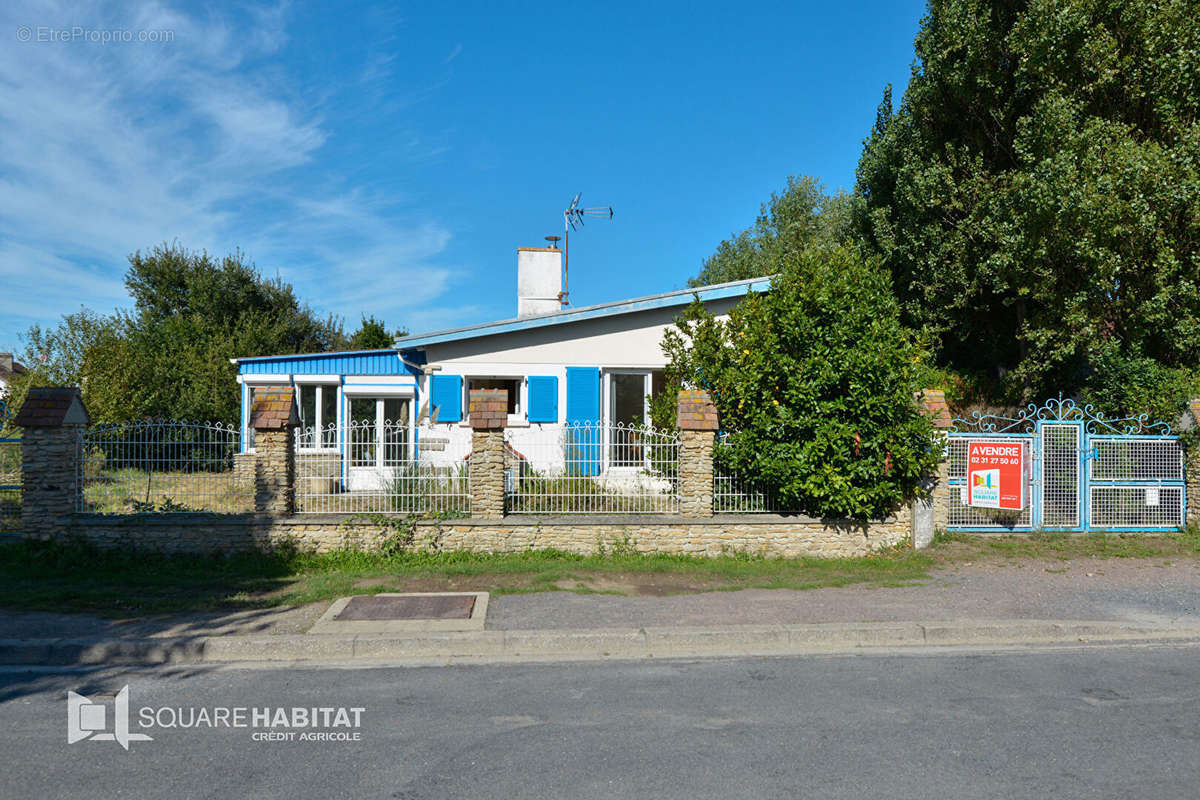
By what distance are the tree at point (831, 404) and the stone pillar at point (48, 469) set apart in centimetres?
851

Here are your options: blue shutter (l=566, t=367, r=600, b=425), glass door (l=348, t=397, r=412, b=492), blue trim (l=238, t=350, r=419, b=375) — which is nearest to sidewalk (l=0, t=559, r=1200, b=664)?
glass door (l=348, t=397, r=412, b=492)

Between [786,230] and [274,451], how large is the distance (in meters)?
30.6

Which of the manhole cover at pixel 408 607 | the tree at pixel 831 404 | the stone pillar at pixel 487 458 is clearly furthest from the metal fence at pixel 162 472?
the tree at pixel 831 404

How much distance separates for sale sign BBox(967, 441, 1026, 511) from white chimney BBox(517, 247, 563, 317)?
9902mm

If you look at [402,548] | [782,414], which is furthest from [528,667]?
[782,414]

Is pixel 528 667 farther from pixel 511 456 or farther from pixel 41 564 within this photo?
pixel 41 564

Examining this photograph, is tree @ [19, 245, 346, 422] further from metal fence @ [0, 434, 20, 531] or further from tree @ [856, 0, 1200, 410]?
tree @ [856, 0, 1200, 410]

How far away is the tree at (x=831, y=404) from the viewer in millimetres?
9656

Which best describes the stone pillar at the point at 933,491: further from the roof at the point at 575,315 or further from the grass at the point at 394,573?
the roof at the point at 575,315

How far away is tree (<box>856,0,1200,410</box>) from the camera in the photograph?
14203 millimetres

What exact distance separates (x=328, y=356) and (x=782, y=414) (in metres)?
10.1

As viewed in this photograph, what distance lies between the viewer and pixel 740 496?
10227mm

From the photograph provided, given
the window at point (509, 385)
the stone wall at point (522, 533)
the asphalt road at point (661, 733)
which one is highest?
the window at point (509, 385)

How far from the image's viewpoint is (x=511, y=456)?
10.8 metres
